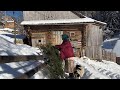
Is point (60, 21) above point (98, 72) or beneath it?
beneath

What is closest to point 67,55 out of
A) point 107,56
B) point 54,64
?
point 54,64

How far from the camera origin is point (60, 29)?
82.4 ft

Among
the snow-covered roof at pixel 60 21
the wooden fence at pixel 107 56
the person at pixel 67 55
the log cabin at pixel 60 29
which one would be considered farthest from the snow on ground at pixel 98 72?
the wooden fence at pixel 107 56

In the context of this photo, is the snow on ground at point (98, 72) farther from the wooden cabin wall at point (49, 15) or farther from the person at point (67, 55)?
the wooden cabin wall at point (49, 15)

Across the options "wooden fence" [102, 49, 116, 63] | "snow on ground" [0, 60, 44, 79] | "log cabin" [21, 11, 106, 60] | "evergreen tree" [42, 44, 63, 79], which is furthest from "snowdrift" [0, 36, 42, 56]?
"wooden fence" [102, 49, 116, 63]

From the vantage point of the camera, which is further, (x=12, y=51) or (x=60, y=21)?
(x=60, y=21)

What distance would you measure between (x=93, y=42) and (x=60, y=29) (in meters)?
4.05

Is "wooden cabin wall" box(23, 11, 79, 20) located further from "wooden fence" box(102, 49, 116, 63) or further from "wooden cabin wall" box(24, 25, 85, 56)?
"wooden fence" box(102, 49, 116, 63)

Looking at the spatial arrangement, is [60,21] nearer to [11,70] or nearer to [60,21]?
[60,21]
